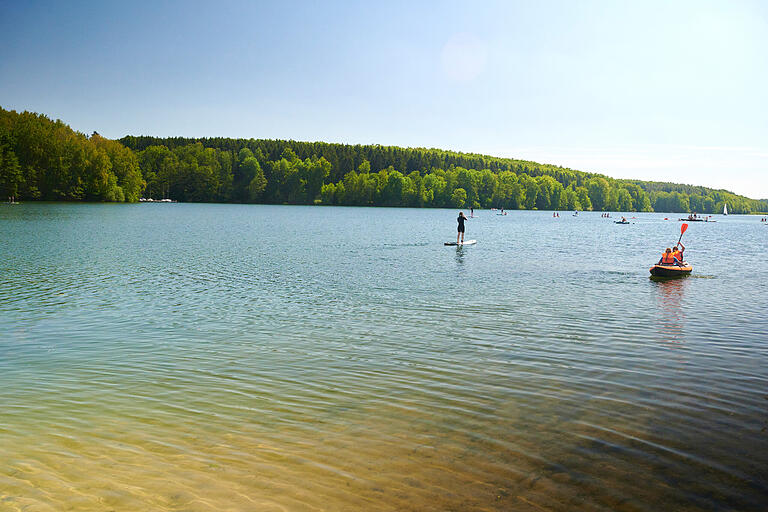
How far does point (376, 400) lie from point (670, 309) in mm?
13516

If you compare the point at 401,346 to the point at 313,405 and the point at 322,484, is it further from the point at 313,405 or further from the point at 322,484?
the point at 322,484

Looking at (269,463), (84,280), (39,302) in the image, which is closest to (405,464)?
(269,463)

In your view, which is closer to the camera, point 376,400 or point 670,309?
point 376,400

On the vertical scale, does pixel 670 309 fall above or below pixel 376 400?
above

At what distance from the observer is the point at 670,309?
18.7 m

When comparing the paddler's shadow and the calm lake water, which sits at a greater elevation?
the paddler's shadow

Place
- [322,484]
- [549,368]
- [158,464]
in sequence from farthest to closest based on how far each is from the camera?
1. [549,368]
2. [158,464]
3. [322,484]

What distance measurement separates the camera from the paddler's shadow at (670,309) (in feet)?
48.3

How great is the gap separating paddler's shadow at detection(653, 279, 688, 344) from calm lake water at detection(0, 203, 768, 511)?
158 mm

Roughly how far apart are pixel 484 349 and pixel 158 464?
7817 mm

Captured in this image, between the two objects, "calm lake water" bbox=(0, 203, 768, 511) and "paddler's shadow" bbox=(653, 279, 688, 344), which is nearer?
"calm lake water" bbox=(0, 203, 768, 511)

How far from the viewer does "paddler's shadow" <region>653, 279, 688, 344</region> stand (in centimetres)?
1472

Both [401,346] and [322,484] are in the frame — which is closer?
[322,484]

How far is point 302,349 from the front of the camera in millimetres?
12602
